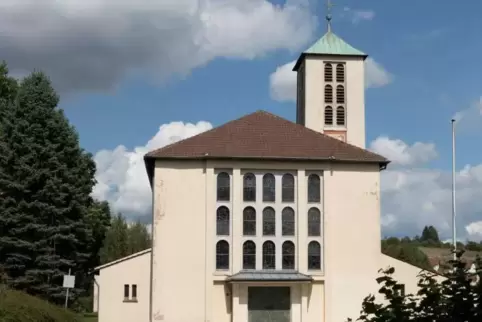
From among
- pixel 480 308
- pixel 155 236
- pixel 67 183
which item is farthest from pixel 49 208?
pixel 480 308

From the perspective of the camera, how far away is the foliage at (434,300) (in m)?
5.49

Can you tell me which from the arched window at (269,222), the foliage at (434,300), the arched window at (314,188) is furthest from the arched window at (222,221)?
the foliage at (434,300)

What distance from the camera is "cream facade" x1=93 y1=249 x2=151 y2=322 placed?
37.2 meters

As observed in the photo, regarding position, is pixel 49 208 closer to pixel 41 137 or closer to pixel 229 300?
pixel 41 137

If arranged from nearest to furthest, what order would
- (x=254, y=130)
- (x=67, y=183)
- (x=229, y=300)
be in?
(x=229, y=300), (x=254, y=130), (x=67, y=183)

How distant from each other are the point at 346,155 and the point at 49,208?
56.7 ft

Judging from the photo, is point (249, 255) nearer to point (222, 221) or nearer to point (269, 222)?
point (269, 222)

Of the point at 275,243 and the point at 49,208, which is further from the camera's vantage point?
the point at 49,208

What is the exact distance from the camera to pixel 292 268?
1476 inches

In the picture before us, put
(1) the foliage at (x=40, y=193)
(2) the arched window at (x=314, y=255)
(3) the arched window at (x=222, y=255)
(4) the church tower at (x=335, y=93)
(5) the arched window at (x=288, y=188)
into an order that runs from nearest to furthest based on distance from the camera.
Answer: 1. (3) the arched window at (x=222, y=255)
2. (2) the arched window at (x=314, y=255)
3. (5) the arched window at (x=288, y=188)
4. (1) the foliage at (x=40, y=193)
5. (4) the church tower at (x=335, y=93)

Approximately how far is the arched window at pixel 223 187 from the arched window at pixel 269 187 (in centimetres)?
189

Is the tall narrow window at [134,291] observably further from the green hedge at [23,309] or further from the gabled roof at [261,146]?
the green hedge at [23,309]

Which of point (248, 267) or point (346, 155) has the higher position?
point (346, 155)

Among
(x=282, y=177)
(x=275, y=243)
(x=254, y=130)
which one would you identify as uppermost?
A: (x=254, y=130)
